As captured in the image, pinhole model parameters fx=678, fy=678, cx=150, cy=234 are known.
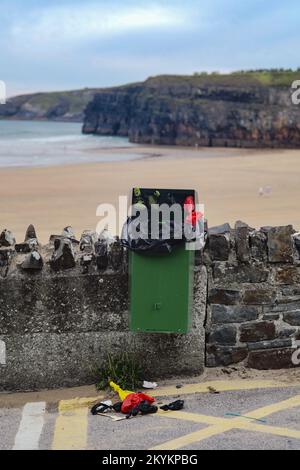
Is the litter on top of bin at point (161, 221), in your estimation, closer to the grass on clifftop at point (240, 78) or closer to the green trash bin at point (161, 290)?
the green trash bin at point (161, 290)

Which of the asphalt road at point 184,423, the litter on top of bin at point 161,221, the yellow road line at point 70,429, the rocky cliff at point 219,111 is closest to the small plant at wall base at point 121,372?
the asphalt road at point 184,423

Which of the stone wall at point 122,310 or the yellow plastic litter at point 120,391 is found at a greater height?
the stone wall at point 122,310

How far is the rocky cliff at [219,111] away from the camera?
232 ft

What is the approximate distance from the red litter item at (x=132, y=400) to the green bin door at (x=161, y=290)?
558 millimetres

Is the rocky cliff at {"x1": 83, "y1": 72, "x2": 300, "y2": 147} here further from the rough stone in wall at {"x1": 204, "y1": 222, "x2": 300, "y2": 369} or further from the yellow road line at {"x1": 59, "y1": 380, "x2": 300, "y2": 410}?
the yellow road line at {"x1": 59, "y1": 380, "x2": 300, "y2": 410}

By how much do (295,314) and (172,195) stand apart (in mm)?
1462

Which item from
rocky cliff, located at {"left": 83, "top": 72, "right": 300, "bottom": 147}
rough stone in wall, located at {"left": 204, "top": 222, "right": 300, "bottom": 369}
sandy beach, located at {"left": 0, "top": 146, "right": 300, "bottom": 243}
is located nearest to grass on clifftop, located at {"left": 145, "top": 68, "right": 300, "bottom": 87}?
rocky cliff, located at {"left": 83, "top": 72, "right": 300, "bottom": 147}

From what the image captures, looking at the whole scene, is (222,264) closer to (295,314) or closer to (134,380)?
(295,314)

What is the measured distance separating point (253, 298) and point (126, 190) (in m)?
18.7

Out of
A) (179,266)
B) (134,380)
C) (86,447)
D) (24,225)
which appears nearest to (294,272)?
(179,266)

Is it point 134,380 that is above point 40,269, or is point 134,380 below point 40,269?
below

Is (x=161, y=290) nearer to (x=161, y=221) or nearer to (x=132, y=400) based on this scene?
(x=161, y=221)

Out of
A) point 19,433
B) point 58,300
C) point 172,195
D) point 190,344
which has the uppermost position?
point 172,195

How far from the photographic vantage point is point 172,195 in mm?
5559
